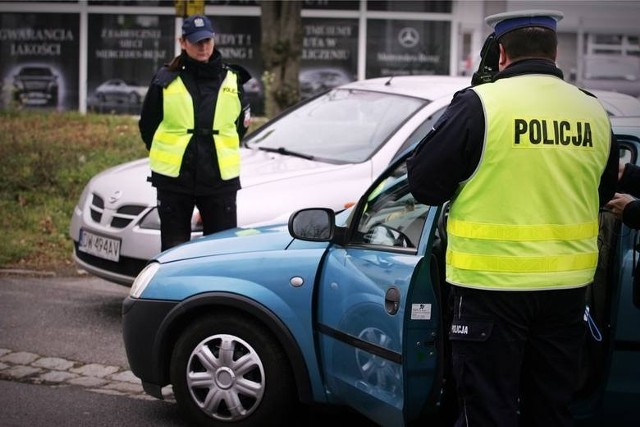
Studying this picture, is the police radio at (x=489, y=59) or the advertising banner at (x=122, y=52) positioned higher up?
the advertising banner at (x=122, y=52)

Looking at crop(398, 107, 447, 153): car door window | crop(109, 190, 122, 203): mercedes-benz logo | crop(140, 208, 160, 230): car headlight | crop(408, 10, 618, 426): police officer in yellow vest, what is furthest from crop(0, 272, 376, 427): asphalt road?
crop(398, 107, 447, 153): car door window

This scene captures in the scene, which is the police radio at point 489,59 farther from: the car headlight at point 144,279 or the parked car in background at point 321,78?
the parked car in background at point 321,78

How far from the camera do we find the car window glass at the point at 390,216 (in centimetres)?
457

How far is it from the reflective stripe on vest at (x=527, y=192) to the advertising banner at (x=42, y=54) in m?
16.2

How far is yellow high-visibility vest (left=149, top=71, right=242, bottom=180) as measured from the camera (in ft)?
22.1

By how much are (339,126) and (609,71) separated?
14.0 metres

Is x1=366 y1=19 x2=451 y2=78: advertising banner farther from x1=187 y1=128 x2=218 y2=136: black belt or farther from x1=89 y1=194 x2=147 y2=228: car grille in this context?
x1=187 y1=128 x2=218 y2=136: black belt

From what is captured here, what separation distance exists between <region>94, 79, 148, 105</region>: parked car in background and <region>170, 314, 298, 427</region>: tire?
14.2m

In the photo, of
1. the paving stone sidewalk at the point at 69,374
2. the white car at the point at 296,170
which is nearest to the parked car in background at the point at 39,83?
the white car at the point at 296,170

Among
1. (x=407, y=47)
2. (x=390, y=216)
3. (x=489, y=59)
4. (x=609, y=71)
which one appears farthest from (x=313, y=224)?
(x=609, y=71)

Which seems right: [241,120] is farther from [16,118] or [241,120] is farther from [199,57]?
[16,118]

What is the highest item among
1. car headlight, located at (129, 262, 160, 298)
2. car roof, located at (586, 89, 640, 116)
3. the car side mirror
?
car roof, located at (586, 89, 640, 116)

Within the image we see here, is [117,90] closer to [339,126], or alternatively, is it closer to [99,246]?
[339,126]

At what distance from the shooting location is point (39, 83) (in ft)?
62.5
